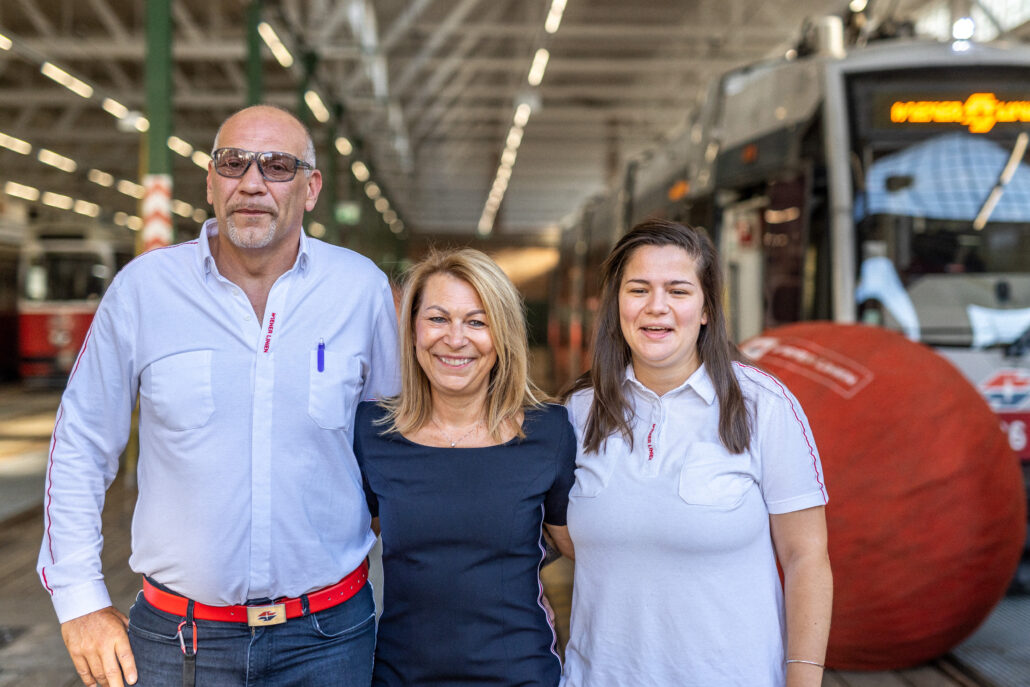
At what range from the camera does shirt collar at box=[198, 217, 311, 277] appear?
93.4 inches

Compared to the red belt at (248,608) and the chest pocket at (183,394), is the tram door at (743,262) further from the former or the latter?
the chest pocket at (183,394)

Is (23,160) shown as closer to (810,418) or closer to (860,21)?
(860,21)

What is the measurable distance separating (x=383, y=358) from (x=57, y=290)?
64.4ft

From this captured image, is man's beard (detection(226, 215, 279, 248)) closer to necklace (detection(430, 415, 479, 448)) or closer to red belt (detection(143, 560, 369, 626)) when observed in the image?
necklace (detection(430, 415, 479, 448))

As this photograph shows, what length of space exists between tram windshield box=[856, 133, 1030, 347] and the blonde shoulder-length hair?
420cm

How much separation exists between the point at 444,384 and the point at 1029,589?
480cm

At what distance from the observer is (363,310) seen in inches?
97.7

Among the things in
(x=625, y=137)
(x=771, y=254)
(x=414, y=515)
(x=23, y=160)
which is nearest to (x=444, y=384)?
(x=414, y=515)

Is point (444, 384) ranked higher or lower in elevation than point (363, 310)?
lower

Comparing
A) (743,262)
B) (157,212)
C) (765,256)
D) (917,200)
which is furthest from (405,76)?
(917,200)

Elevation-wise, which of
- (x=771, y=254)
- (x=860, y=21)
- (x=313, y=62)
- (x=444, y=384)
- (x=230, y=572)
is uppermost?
(x=313, y=62)

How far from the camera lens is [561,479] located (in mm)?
2316

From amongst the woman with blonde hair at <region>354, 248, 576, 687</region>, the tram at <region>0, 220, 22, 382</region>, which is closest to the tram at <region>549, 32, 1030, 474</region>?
the woman with blonde hair at <region>354, 248, 576, 687</region>

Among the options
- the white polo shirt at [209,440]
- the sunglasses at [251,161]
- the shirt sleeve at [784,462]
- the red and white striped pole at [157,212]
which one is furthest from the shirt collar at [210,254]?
the red and white striped pole at [157,212]
